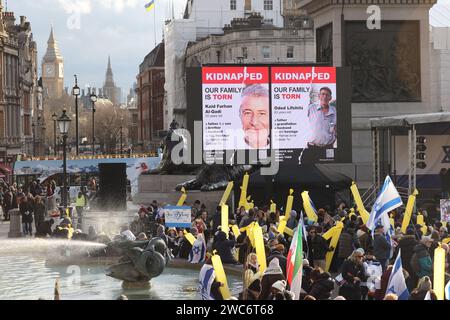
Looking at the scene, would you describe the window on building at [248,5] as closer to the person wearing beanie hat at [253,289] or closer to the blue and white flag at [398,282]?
the person wearing beanie hat at [253,289]

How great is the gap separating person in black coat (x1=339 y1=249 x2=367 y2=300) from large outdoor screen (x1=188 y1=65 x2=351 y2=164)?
17538 millimetres

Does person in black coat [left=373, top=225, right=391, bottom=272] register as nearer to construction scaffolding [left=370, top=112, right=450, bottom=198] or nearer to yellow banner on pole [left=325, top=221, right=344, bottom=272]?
yellow banner on pole [left=325, top=221, right=344, bottom=272]

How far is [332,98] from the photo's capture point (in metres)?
33.9

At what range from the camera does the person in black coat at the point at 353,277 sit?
570 inches

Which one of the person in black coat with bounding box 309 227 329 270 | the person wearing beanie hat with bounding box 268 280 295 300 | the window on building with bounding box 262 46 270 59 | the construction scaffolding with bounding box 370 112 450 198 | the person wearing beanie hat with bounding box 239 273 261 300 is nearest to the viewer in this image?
the person wearing beanie hat with bounding box 268 280 295 300

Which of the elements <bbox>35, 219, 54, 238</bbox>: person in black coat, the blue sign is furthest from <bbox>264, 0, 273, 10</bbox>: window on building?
the blue sign

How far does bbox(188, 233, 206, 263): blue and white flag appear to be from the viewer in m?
22.7

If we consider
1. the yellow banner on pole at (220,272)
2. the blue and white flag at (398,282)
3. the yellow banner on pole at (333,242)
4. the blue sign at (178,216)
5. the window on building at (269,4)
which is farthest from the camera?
the window on building at (269,4)

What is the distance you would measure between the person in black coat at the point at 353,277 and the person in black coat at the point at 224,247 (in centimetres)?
573

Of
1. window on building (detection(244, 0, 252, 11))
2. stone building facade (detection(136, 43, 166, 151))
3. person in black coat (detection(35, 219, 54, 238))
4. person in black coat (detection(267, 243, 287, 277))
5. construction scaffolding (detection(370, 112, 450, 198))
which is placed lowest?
person in black coat (detection(35, 219, 54, 238))

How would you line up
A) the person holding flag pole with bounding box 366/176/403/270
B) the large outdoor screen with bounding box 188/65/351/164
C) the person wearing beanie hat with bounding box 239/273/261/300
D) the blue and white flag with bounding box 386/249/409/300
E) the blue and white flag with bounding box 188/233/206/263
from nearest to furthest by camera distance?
the blue and white flag with bounding box 386/249/409/300
the person wearing beanie hat with bounding box 239/273/261/300
the person holding flag pole with bounding box 366/176/403/270
the blue and white flag with bounding box 188/233/206/263
the large outdoor screen with bounding box 188/65/351/164

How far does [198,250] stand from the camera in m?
22.8

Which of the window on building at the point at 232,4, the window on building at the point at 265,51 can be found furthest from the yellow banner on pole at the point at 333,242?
the window on building at the point at 232,4
